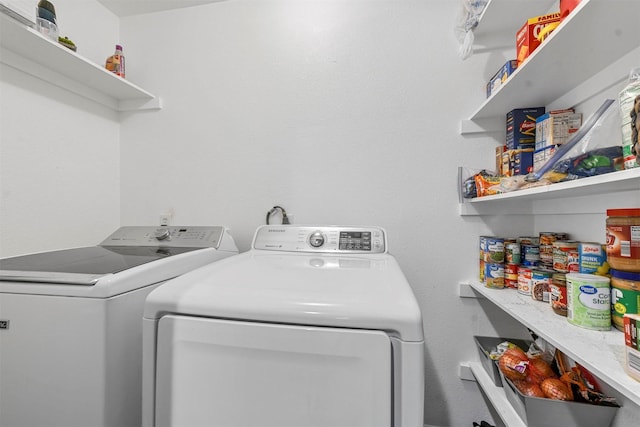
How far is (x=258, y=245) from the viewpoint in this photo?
4.25 feet

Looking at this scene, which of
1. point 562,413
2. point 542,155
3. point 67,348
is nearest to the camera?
point 67,348

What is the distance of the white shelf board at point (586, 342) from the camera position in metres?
0.53

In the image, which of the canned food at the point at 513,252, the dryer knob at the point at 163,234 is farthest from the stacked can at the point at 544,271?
the dryer knob at the point at 163,234

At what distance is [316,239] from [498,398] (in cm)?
95

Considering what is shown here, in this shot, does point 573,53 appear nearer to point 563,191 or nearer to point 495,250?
point 563,191

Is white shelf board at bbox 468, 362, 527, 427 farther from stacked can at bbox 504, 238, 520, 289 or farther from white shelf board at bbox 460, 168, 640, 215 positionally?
white shelf board at bbox 460, 168, 640, 215

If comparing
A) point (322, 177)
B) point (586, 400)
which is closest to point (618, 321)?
point (586, 400)

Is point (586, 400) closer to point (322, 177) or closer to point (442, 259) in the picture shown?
point (442, 259)

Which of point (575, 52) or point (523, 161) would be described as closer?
point (575, 52)

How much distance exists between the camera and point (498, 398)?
42.4 inches

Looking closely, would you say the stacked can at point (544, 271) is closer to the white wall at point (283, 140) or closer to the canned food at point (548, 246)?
the canned food at point (548, 246)

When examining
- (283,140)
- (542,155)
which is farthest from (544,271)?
(283,140)

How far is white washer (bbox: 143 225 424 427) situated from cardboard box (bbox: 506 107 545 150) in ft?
3.04

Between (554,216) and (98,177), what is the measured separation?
7.56ft
